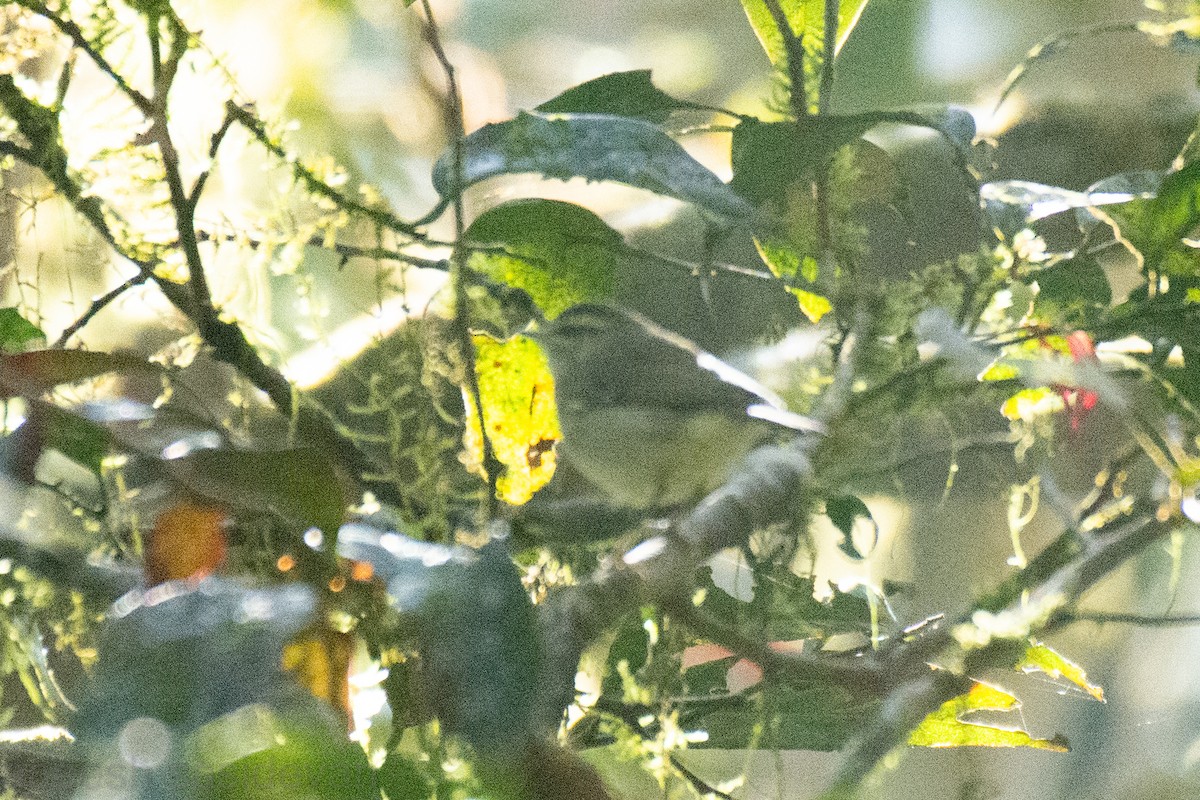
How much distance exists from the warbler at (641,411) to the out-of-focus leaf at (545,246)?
0.46m

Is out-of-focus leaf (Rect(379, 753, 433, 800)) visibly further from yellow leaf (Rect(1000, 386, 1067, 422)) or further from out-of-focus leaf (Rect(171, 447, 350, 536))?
yellow leaf (Rect(1000, 386, 1067, 422))

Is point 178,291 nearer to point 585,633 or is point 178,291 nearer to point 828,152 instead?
point 585,633

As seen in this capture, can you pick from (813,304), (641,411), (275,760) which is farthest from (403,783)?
(641,411)

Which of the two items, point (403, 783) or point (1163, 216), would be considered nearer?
point (403, 783)

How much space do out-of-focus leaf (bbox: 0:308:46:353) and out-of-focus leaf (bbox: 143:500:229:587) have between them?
194 millimetres

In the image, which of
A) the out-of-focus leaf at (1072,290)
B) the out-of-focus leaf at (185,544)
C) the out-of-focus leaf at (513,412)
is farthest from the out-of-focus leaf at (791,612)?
the out-of-focus leaf at (185,544)

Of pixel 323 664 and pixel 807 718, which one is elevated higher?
pixel 323 664

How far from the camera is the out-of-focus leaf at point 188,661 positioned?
408 mm

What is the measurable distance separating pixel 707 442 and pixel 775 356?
29 cm

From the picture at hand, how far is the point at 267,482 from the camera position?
0.50 m

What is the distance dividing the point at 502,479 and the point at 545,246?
18 centimetres

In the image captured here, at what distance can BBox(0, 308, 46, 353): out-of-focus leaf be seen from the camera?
634mm

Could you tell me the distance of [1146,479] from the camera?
1421 millimetres

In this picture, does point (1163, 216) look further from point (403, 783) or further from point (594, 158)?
point (403, 783)
